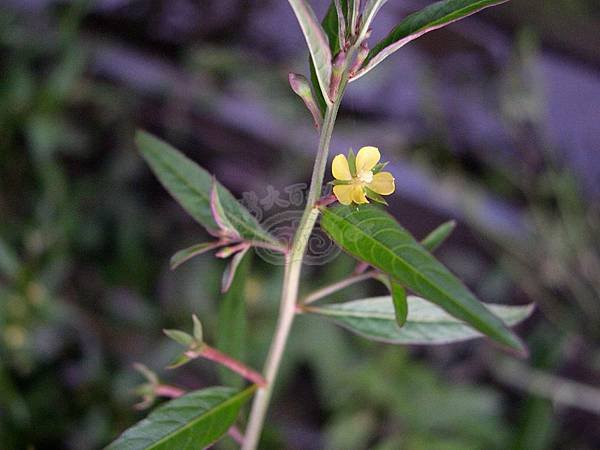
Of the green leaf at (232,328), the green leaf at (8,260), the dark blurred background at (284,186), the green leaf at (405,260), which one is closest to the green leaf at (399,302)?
the green leaf at (405,260)

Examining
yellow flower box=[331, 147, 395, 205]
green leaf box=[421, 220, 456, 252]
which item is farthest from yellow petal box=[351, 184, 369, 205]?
green leaf box=[421, 220, 456, 252]

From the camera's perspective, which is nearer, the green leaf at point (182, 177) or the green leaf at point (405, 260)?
the green leaf at point (405, 260)

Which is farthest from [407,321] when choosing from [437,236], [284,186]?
[284,186]

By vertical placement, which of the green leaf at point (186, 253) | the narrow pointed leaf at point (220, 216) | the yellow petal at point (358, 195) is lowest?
the green leaf at point (186, 253)

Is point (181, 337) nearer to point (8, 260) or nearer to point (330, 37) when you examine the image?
point (330, 37)

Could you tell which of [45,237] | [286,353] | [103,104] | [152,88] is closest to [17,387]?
[45,237]

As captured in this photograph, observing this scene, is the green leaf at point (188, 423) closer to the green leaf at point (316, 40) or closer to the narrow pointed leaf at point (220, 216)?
the narrow pointed leaf at point (220, 216)
